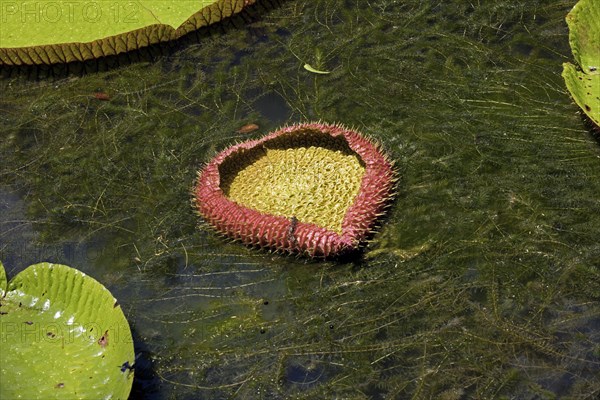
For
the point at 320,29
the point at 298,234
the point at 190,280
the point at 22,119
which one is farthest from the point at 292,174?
the point at 22,119


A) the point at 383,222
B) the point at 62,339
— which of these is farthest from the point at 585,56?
the point at 62,339

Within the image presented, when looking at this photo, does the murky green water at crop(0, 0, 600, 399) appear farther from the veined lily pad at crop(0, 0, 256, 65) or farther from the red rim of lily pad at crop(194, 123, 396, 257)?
the veined lily pad at crop(0, 0, 256, 65)

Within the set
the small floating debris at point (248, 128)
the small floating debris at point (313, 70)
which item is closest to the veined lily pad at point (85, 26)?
the small floating debris at point (313, 70)

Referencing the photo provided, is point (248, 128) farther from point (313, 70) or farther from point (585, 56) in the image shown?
point (585, 56)

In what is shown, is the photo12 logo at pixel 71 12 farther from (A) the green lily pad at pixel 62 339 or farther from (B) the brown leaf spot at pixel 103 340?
(B) the brown leaf spot at pixel 103 340

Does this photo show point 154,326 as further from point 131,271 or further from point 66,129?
point 66,129

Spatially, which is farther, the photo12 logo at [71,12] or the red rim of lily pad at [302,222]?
the photo12 logo at [71,12]
